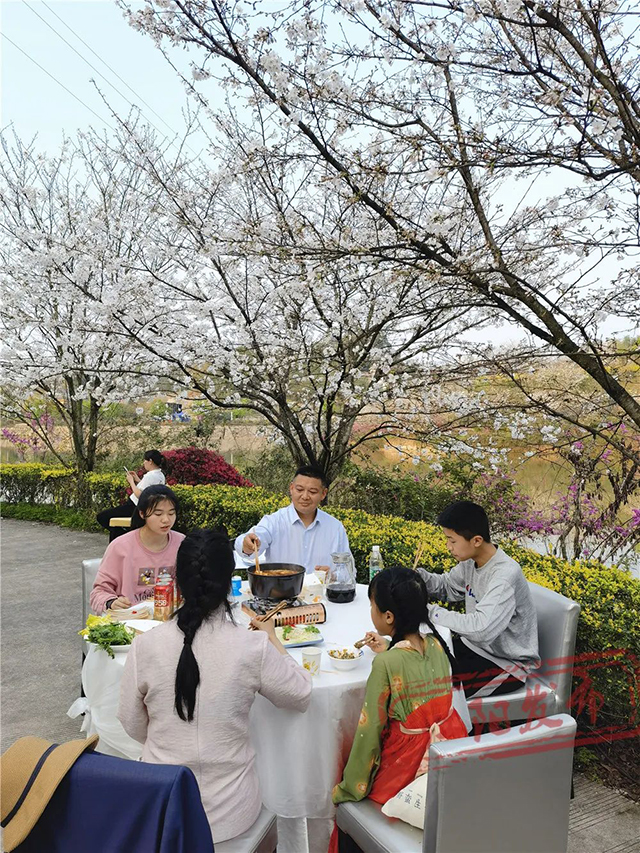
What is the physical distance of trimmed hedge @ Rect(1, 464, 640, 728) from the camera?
3.08m

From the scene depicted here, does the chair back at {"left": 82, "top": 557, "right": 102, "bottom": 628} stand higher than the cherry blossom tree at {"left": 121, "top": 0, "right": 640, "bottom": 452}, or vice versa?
the cherry blossom tree at {"left": 121, "top": 0, "right": 640, "bottom": 452}

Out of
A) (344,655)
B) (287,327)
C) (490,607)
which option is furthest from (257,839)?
(287,327)

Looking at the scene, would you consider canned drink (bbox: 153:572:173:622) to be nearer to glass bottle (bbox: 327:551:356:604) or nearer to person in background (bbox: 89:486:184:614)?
person in background (bbox: 89:486:184:614)

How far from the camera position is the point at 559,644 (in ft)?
9.60

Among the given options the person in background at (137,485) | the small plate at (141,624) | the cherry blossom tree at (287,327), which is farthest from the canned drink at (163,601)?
the cherry blossom tree at (287,327)

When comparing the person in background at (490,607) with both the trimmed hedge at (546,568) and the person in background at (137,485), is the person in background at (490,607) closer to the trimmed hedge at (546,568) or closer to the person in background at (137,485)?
the trimmed hedge at (546,568)

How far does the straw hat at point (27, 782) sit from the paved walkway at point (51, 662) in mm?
2175

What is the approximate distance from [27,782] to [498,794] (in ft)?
4.00

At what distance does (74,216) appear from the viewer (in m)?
9.92

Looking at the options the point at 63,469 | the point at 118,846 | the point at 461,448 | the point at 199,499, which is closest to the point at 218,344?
→ the point at 199,499

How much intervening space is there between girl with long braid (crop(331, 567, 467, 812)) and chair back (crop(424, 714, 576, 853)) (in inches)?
11.4

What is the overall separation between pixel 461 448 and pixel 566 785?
471 cm

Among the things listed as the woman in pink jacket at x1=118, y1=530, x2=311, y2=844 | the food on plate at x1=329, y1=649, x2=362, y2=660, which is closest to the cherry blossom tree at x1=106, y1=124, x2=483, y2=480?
the food on plate at x1=329, y1=649, x2=362, y2=660

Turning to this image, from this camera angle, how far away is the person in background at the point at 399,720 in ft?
6.77
